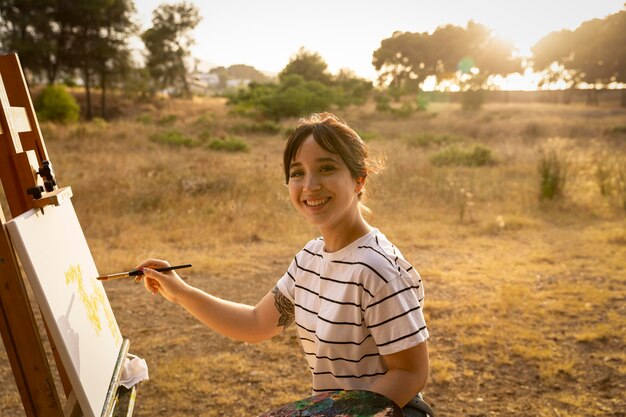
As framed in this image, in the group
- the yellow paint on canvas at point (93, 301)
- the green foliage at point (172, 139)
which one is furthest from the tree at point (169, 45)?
the yellow paint on canvas at point (93, 301)

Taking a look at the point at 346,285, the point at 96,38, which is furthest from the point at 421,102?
the point at 346,285

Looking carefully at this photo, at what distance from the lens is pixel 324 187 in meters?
1.64

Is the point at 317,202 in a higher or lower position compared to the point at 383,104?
higher

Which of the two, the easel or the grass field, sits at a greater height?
the easel

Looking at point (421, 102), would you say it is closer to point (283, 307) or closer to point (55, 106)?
point (55, 106)

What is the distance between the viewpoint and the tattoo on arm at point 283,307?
194 cm

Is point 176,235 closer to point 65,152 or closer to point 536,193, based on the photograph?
point 536,193

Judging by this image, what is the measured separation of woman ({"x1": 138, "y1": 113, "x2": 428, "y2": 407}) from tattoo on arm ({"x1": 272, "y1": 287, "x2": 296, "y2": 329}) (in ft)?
0.05

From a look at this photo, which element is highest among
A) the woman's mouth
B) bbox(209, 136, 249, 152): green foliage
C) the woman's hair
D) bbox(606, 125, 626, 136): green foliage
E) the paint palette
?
the woman's hair

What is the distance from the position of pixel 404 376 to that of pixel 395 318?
156mm

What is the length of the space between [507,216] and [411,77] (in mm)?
30270

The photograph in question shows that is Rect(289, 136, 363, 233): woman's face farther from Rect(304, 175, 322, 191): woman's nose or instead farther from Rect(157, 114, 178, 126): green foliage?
Rect(157, 114, 178, 126): green foliage

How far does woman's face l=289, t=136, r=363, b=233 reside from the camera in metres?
1.64

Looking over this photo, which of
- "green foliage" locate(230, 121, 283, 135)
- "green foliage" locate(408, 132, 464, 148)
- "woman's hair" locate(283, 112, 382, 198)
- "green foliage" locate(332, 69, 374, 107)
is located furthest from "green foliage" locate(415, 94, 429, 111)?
"woman's hair" locate(283, 112, 382, 198)
